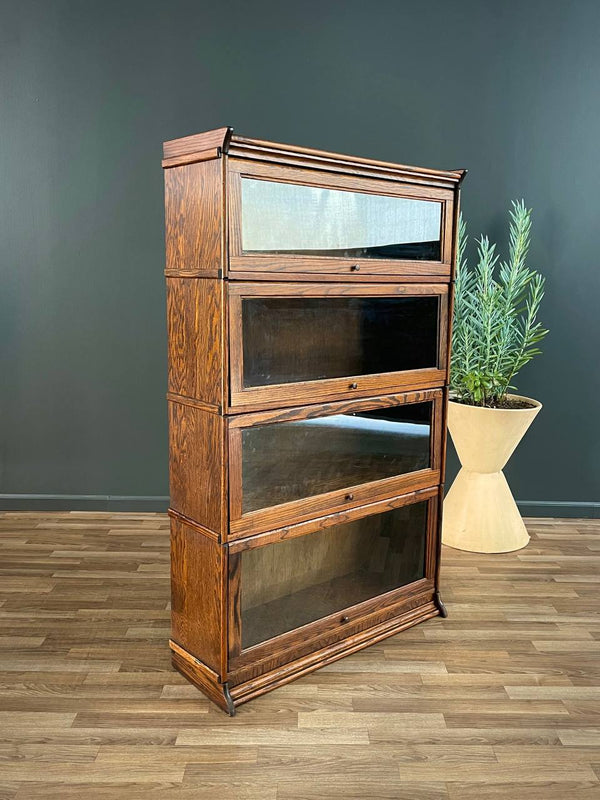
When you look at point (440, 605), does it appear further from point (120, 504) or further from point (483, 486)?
point (120, 504)

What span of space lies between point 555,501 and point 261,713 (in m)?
1.94

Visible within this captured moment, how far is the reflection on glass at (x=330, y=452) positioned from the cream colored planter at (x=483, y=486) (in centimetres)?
61

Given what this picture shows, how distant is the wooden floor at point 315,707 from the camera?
5.32 ft

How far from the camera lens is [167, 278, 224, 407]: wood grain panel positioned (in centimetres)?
174

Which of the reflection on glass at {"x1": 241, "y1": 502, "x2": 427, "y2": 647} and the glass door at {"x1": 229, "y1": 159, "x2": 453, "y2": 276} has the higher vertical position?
the glass door at {"x1": 229, "y1": 159, "x2": 453, "y2": 276}

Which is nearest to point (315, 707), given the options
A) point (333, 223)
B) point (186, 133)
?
point (333, 223)

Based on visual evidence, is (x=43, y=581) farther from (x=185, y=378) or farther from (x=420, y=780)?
(x=420, y=780)

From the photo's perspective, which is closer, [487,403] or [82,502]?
[487,403]

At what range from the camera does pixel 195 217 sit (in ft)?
5.80

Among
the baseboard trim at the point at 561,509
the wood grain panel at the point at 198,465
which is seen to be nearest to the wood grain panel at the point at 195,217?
the wood grain panel at the point at 198,465

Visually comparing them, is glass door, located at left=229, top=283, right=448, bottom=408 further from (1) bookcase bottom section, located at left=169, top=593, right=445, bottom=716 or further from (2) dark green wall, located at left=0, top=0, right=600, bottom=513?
(2) dark green wall, located at left=0, top=0, right=600, bottom=513

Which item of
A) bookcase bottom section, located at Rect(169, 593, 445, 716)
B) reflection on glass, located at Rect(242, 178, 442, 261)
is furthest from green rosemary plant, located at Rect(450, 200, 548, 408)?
bookcase bottom section, located at Rect(169, 593, 445, 716)

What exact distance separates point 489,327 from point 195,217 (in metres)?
1.41

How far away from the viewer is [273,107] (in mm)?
3033
